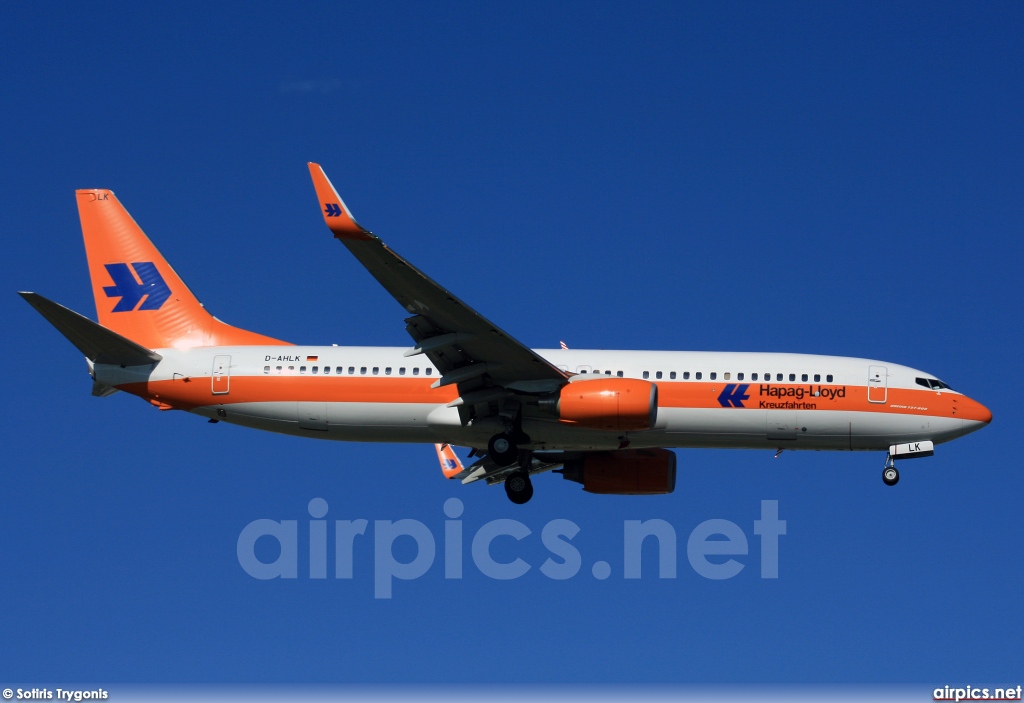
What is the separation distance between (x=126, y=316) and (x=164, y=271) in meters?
1.82

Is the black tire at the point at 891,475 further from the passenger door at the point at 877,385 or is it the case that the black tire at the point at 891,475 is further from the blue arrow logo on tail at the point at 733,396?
the blue arrow logo on tail at the point at 733,396

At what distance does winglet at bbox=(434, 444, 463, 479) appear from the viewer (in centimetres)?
3907

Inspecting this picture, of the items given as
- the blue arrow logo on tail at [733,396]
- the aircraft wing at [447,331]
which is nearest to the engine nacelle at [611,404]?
the aircraft wing at [447,331]

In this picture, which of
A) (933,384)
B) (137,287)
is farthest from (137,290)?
(933,384)

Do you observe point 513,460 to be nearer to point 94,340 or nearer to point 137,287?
point 94,340

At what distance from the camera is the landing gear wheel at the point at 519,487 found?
35.9 m

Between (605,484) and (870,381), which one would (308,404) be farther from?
(870,381)

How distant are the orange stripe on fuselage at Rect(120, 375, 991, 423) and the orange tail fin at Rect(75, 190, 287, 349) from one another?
195cm

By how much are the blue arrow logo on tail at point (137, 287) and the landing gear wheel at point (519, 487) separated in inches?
455

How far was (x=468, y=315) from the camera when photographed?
31.4m

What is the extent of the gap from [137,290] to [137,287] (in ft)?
0.32

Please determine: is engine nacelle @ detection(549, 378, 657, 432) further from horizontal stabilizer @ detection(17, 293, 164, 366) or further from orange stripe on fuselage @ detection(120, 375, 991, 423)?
horizontal stabilizer @ detection(17, 293, 164, 366)

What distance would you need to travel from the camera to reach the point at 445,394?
34.5 meters

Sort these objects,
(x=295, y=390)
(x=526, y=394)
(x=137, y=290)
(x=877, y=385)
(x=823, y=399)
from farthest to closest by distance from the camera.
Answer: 1. (x=137, y=290)
2. (x=295, y=390)
3. (x=877, y=385)
4. (x=823, y=399)
5. (x=526, y=394)
